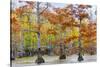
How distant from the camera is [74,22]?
289 cm

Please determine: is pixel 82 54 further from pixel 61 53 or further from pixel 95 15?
pixel 95 15

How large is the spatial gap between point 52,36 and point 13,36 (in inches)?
20.9

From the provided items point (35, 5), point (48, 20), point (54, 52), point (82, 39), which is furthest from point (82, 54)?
point (35, 5)

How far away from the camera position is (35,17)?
8.90 ft

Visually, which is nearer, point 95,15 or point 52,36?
point 52,36

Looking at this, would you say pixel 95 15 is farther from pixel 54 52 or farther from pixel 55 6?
pixel 54 52

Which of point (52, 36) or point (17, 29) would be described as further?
point (52, 36)

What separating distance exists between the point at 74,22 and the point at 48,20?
15.1 inches
